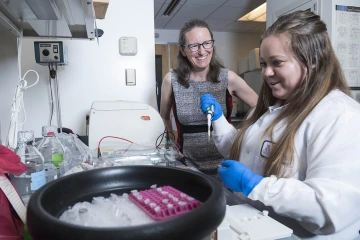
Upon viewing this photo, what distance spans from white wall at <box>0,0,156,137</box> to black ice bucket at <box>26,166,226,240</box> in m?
1.34

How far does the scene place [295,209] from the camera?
2.04 feet

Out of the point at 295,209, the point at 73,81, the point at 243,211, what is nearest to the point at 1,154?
the point at 243,211

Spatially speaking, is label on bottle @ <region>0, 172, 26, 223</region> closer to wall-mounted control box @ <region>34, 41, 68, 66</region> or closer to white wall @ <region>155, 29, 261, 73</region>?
wall-mounted control box @ <region>34, 41, 68, 66</region>

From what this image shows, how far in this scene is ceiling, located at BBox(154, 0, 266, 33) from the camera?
3.26m

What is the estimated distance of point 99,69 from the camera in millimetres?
1712

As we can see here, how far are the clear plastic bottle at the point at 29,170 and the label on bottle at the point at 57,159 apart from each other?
0.14 ft

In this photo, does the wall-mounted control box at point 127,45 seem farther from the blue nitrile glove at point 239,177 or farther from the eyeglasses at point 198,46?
the blue nitrile glove at point 239,177

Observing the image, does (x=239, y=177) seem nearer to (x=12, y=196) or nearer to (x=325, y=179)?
(x=325, y=179)

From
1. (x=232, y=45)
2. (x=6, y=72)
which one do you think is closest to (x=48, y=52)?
(x=6, y=72)

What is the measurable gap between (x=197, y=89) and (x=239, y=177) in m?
0.78

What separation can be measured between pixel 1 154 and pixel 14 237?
0.60 ft

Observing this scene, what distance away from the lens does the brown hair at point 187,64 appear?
1.41 metres

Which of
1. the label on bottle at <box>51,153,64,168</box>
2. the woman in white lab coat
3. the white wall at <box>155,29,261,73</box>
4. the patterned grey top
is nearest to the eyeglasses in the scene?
the patterned grey top

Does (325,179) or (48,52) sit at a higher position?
(48,52)
